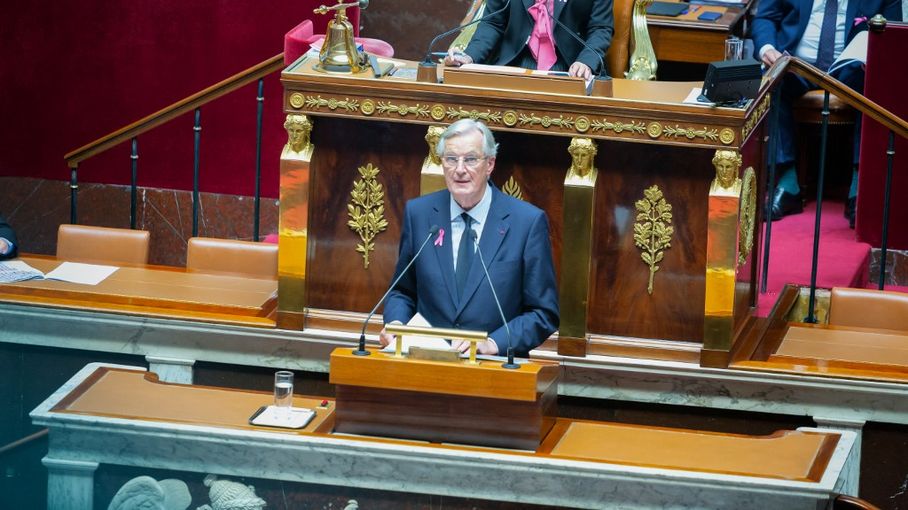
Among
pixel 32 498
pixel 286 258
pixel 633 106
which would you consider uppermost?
pixel 633 106

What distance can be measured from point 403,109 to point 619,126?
0.76m

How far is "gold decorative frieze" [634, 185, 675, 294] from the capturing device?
542 centimetres

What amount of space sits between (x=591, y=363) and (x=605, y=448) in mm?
1329

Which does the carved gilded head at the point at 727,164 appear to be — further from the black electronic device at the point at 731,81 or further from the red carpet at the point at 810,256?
the red carpet at the point at 810,256

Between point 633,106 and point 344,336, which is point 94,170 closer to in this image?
point 344,336

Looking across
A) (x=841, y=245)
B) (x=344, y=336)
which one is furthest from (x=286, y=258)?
(x=841, y=245)

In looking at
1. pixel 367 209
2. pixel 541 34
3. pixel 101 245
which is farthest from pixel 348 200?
pixel 101 245

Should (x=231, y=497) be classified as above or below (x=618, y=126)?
below

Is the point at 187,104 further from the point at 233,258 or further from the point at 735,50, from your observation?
the point at 735,50

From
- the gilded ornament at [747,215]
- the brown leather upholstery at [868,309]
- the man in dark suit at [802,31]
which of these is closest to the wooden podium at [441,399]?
the gilded ornament at [747,215]

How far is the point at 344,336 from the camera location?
222 inches

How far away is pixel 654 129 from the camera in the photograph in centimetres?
534

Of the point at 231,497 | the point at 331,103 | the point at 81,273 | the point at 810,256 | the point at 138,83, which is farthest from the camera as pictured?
the point at 138,83

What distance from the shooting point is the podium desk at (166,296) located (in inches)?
229
